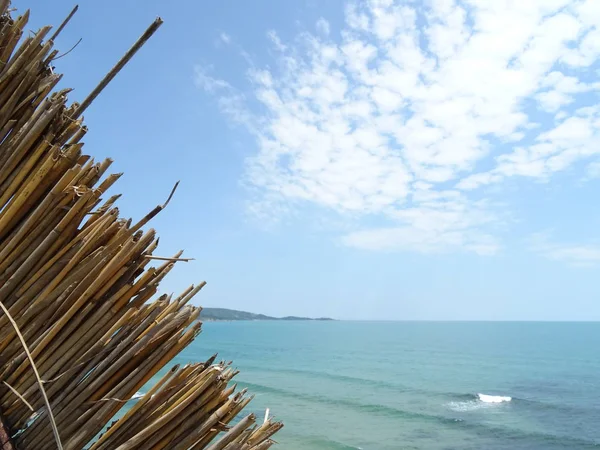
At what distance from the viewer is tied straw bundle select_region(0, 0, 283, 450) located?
165 centimetres

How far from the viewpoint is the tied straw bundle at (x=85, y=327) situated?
1.65 metres

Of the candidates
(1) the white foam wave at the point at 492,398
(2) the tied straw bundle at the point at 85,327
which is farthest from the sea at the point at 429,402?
(2) the tied straw bundle at the point at 85,327

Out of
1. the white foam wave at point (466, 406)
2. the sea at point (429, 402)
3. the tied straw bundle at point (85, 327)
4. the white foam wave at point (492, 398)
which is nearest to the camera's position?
the tied straw bundle at point (85, 327)

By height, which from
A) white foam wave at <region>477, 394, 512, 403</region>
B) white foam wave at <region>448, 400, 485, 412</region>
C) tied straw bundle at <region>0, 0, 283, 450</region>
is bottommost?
tied straw bundle at <region>0, 0, 283, 450</region>

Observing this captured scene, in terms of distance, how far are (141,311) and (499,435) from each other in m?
30.9

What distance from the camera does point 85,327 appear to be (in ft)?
5.56

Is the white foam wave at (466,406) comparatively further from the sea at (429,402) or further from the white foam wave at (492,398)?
the white foam wave at (492,398)

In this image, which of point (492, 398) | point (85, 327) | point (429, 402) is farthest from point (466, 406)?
point (85, 327)

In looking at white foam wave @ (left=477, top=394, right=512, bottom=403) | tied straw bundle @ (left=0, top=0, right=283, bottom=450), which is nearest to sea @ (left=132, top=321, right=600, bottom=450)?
white foam wave @ (left=477, top=394, right=512, bottom=403)

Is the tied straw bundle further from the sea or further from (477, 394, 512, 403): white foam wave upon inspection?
(477, 394, 512, 403): white foam wave

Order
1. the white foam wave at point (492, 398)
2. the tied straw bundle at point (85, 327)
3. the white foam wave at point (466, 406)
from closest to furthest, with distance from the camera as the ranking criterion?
the tied straw bundle at point (85, 327) < the white foam wave at point (466, 406) < the white foam wave at point (492, 398)

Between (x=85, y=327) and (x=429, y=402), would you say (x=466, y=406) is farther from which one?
(x=85, y=327)

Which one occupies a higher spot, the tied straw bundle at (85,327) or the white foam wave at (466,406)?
the white foam wave at (466,406)

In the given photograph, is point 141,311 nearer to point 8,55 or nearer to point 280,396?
point 8,55
